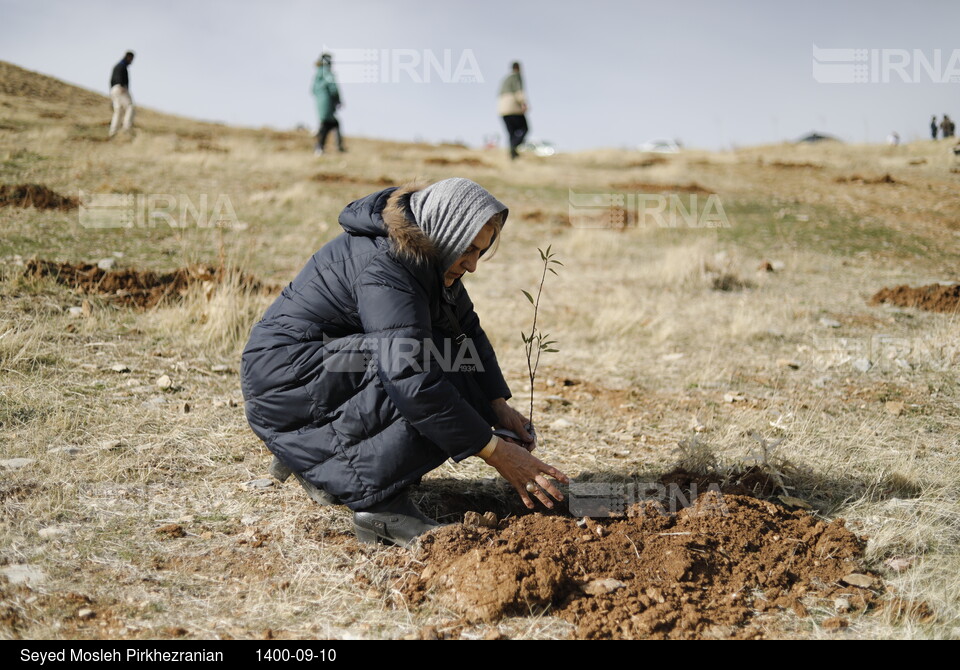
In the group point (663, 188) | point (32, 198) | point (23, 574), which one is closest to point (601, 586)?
point (23, 574)

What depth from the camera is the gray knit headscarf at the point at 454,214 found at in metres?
2.43

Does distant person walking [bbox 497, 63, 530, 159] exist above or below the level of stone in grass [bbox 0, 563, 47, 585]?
above

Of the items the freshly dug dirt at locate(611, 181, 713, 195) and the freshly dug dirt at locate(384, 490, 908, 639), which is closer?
the freshly dug dirt at locate(384, 490, 908, 639)

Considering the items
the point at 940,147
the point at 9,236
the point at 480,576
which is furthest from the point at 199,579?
the point at 940,147

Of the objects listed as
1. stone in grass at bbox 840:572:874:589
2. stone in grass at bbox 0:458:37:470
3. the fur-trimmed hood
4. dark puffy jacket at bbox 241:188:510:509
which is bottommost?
stone in grass at bbox 840:572:874:589

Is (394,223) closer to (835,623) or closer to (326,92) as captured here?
(835,623)

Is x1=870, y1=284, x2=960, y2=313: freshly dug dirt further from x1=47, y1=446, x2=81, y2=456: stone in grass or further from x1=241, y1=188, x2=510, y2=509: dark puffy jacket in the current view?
x1=47, y1=446, x2=81, y2=456: stone in grass

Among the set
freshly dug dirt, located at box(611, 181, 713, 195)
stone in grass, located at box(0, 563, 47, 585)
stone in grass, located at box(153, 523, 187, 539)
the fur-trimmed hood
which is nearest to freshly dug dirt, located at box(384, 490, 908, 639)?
stone in grass, located at box(153, 523, 187, 539)

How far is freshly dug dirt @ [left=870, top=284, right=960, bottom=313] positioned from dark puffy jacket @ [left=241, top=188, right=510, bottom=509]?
5199mm

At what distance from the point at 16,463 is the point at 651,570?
8.26 feet

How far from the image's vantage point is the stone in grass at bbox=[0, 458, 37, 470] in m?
2.96

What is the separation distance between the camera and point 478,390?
2.81m

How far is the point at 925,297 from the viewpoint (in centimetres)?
628

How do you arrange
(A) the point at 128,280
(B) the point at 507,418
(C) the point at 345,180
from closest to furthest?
(B) the point at 507,418 → (A) the point at 128,280 → (C) the point at 345,180
